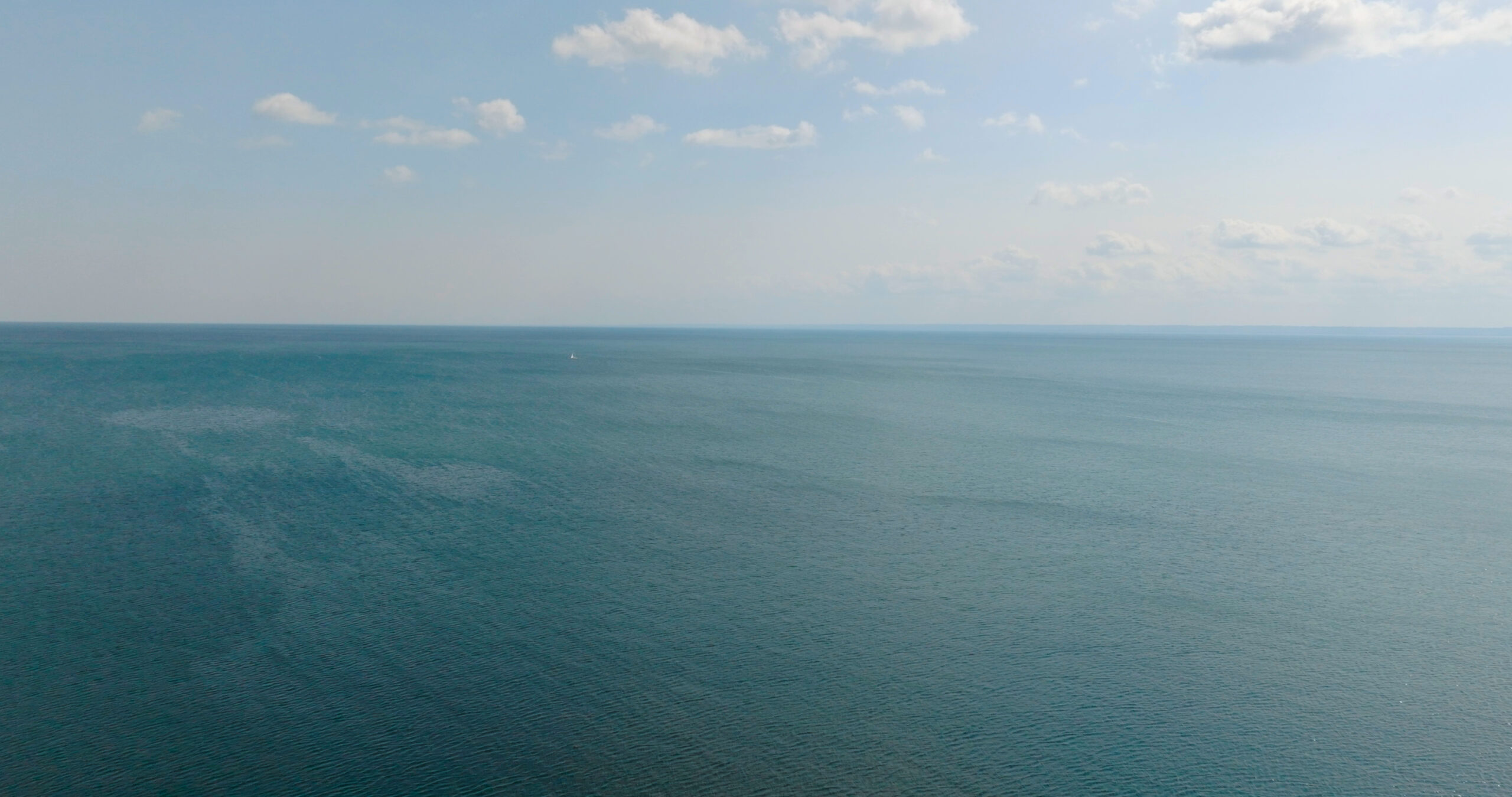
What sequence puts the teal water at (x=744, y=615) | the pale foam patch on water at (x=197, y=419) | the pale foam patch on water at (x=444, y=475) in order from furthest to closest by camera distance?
the pale foam patch on water at (x=197, y=419)
the pale foam patch on water at (x=444, y=475)
the teal water at (x=744, y=615)

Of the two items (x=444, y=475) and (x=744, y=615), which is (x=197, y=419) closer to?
(x=444, y=475)

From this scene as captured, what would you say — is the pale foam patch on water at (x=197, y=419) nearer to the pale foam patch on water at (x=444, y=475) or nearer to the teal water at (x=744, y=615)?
the teal water at (x=744, y=615)

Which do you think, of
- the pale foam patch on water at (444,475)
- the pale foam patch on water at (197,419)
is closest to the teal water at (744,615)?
the pale foam patch on water at (444,475)

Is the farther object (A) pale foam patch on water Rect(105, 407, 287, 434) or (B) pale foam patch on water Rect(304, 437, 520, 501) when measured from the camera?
(A) pale foam patch on water Rect(105, 407, 287, 434)

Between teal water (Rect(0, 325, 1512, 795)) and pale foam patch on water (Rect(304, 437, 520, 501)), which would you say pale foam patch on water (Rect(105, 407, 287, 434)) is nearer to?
teal water (Rect(0, 325, 1512, 795))

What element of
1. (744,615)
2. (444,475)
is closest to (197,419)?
(444,475)

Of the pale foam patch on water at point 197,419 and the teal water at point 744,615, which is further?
the pale foam patch on water at point 197,419

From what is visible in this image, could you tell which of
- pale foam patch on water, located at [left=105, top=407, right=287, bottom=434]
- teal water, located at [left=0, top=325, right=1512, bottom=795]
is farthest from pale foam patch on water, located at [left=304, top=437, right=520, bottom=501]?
pale foam patch on water, located at [left=105, top=407, right=287, bottom=434]
